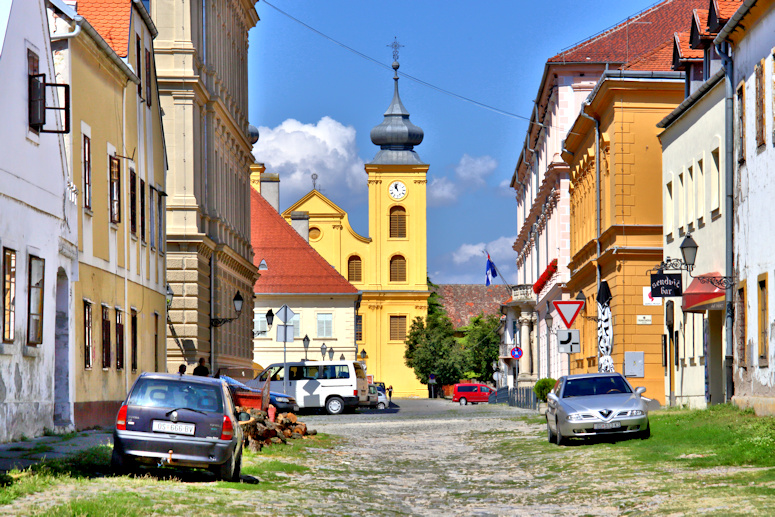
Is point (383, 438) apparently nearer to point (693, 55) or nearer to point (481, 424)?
point (481, 424)

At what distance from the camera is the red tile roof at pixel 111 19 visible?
29172 millimetres

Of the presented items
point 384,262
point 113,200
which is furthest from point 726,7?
point 384,262

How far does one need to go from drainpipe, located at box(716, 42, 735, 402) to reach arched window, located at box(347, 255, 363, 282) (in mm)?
82750

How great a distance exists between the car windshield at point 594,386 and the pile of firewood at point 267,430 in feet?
17.8

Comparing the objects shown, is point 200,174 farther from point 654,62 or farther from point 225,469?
point 225,469

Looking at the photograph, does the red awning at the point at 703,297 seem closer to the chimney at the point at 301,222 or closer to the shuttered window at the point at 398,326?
the chimney at the point at 301,222

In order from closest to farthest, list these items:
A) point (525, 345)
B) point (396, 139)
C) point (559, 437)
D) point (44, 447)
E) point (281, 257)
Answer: point (44, 447) → point (559, 437) → point (525, 345) → point (281, 257) → point (396, 139)

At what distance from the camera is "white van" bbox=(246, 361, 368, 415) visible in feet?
150

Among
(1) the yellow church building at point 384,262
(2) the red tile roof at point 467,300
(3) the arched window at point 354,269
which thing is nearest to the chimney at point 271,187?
(1) the yellow church building at point 384,262

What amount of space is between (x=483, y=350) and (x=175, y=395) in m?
90.8

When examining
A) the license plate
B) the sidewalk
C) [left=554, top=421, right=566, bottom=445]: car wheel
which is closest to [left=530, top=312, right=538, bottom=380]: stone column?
[left=554, top=421, right=566, bottom=445]: car wheel

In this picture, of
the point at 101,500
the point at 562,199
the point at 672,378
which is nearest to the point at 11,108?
the point at 101,500

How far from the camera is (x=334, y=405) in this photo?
46250mm

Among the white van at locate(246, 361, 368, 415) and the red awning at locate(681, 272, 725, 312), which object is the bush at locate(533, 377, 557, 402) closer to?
the white van at locate(246, 361, 368, 415)
